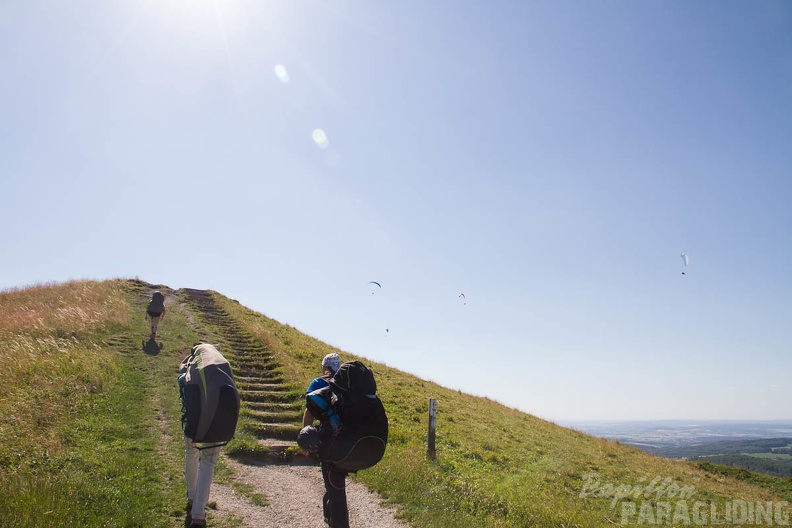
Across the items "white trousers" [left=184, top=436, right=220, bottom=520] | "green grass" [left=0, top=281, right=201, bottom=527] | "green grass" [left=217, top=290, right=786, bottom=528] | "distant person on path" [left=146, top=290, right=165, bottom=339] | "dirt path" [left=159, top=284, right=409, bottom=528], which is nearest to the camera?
"white trousers" [left=184, top=436, right=220, bottom=520]

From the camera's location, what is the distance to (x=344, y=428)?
18.7ft


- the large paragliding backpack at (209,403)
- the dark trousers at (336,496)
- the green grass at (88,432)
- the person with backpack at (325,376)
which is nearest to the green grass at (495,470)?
the dark trousers at (336,496)

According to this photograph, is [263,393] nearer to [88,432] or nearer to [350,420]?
[88,432]

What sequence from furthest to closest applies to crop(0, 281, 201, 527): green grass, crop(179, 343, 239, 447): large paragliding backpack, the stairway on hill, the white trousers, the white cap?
the stairway on hill
crop(0, 281, 201, 527): green grass
the white cap
the white trousers
crop(179, 343, 239, 447): large paragliding backpack

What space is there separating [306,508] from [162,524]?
2551 mm

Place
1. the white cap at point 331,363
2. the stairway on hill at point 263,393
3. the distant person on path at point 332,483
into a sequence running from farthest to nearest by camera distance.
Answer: the stairway on hill at point 263,393 → the white cap at point 331,363 → the distant person on path at point 332,483

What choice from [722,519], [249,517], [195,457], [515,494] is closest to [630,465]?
[722,519]

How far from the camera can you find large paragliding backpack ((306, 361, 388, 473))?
5605mm

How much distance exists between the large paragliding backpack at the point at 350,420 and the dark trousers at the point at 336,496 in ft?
0.67

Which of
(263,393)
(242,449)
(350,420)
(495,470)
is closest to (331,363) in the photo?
(350,420)

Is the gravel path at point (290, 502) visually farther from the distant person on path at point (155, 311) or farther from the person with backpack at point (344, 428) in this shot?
the distant person on path at point (155, 311)

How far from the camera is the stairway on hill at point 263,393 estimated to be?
40.5 feet

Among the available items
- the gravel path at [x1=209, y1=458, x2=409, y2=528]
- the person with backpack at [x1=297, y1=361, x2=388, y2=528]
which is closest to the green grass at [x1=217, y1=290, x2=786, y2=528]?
the gravel path at [x1=209, y1=458, x2=409, y2=528]

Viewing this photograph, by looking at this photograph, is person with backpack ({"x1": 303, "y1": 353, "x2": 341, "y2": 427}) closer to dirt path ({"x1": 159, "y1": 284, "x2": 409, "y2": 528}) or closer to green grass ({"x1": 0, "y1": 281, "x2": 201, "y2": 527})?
dirt path ({"x1": 159, "y1": 284, "x2": 409, "y2": 528})
